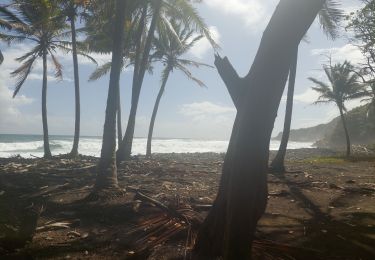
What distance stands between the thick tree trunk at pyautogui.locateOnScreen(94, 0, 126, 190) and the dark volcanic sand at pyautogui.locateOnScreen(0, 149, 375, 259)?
1.88ft

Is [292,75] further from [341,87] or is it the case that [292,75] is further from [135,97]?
[341,87]

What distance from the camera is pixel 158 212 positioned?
6.54 metres

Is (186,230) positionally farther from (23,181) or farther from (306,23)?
(23,181)

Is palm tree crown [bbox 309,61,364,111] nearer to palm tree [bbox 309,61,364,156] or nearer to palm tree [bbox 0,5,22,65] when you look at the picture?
palm tree [bbox 309,61,364,156]

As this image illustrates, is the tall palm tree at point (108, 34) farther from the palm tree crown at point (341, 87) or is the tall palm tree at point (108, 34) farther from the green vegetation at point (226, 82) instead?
the palm tree crown at point (341, 87)

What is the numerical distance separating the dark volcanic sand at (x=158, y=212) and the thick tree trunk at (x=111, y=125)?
0.57 meters

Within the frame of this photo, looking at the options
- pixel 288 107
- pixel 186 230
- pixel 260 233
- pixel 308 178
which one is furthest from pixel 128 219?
pixel 288 107

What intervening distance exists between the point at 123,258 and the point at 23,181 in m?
6.67

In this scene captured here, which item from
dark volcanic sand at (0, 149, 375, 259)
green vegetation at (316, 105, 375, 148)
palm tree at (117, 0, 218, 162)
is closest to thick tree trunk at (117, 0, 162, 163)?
palm tree at (117, 0, 218, 162)

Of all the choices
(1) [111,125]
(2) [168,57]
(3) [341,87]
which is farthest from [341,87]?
(1) [111,125]

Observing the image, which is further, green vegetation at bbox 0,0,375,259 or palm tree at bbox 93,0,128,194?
palm tree at bbox 93,0,128,194

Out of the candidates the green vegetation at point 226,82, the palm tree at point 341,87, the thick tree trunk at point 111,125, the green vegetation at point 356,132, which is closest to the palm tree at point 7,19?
the green vegetation at point 226,82

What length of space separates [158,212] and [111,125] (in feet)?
9.67

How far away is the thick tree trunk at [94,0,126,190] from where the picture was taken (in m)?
8.38
